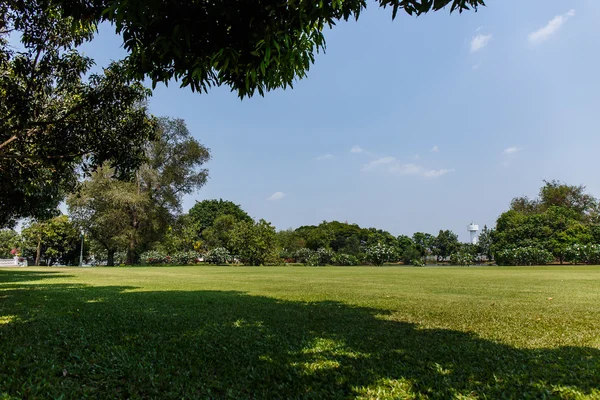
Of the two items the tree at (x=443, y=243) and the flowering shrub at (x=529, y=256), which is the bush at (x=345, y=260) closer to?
the flowering shrub at (x=529, y=256)

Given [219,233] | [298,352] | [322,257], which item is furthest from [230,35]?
[219,233]

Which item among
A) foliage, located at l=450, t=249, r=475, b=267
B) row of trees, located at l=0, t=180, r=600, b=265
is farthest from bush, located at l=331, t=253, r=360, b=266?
foliage, located at l=450, t=249, r=475, b=267

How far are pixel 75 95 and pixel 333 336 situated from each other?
7118 mm

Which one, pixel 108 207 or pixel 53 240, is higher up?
pixel 108 207

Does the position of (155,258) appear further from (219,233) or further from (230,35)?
(230,35)

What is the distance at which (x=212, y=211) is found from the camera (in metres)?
69.7

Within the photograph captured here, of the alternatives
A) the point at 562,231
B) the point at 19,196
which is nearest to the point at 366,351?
the point at 19,196

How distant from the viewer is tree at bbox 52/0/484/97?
2.40m

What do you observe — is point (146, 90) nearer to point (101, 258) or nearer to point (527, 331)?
point (527, 331)

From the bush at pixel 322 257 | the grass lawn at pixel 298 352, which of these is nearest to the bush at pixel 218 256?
the bush at pixel 322 257

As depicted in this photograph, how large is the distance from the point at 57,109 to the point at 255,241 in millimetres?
29654

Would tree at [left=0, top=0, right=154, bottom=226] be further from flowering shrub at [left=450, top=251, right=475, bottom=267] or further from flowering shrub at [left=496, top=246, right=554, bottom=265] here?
flowering shrub at [left=450, top=251, right=475, bottom=267]

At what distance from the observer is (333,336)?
15.0 ft

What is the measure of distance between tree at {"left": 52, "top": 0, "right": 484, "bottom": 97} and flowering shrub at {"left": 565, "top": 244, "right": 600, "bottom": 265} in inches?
1433
